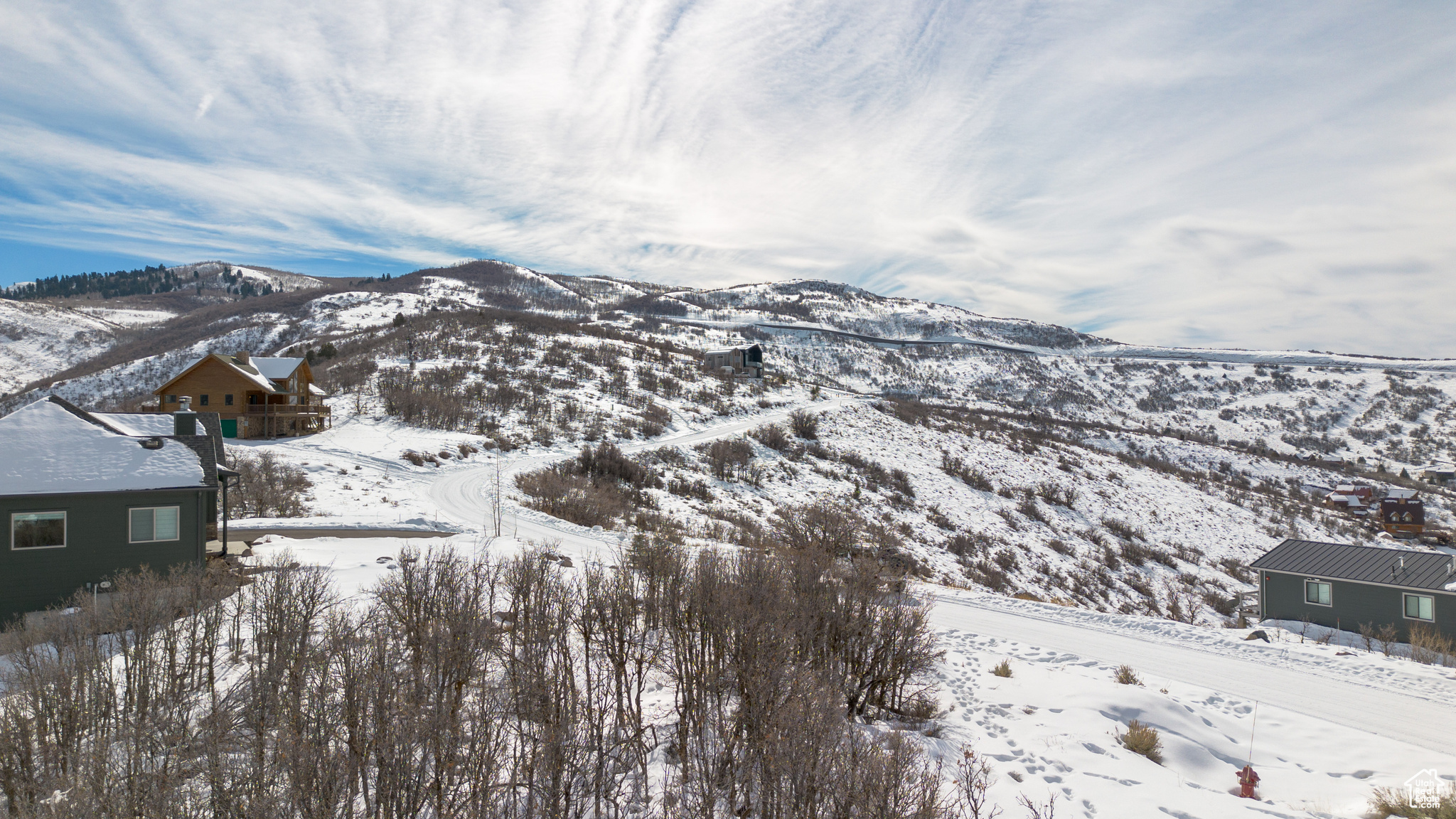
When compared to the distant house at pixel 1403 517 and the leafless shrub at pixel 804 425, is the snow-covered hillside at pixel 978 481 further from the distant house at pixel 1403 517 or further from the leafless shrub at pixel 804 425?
the distant house at pixel 1403 517

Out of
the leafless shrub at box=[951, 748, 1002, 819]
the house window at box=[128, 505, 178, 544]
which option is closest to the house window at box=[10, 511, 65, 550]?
the house window at box=[128, 505, 178, 544]

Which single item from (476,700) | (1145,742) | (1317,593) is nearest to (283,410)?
(476,700)

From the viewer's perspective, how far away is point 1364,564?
24.0 meters

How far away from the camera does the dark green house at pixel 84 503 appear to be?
14.5 meters

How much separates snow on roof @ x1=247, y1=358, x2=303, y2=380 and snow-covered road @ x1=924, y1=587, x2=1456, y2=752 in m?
41.7

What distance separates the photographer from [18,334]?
124 metres

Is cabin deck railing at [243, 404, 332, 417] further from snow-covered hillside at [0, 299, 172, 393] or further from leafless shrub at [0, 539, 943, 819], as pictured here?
snow-covered hillside at [0, 299, 172, 393]

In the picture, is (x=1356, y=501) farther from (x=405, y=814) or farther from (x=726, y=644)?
(x=405, y=814)

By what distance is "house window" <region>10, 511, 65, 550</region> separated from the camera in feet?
47.5

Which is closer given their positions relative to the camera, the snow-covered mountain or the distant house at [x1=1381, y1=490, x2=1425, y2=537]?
the snow-covered mountain

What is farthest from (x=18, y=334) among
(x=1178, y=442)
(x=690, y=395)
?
(x=1178, y=442)

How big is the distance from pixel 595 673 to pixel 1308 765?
34.5ft

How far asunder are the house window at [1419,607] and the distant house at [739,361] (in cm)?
5566

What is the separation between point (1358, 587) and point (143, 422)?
142ft
